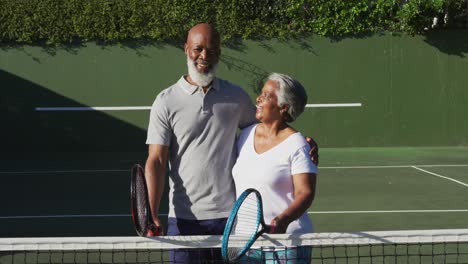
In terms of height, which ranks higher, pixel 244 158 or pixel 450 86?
pixel 450 86

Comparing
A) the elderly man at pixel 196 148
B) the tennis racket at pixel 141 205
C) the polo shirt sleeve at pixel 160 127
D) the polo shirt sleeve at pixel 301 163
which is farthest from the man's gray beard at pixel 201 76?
the polo shirt sleeve at pixel 301 163

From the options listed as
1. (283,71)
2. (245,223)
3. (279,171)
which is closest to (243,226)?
(245,223)

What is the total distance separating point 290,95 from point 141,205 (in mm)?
828

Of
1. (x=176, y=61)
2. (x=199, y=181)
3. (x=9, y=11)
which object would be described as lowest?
(x=199, y=181)

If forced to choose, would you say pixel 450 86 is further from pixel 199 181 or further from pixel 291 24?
pixel 199 181

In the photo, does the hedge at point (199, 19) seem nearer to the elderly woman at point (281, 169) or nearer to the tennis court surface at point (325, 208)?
the tennis court surface at point (325, 208)

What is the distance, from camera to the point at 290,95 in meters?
3.40

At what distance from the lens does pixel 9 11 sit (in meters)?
16.1

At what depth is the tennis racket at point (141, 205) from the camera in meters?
3.56

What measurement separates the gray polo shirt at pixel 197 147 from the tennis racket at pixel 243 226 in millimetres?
435

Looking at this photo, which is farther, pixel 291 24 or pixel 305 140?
pixel 291 24

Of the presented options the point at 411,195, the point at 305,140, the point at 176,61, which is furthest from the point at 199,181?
the point at 176,61

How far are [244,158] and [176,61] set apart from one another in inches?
502

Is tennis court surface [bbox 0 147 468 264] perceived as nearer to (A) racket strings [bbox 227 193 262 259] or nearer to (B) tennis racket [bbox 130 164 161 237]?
(B) tennis racket [bbox 130 164 161 237]
